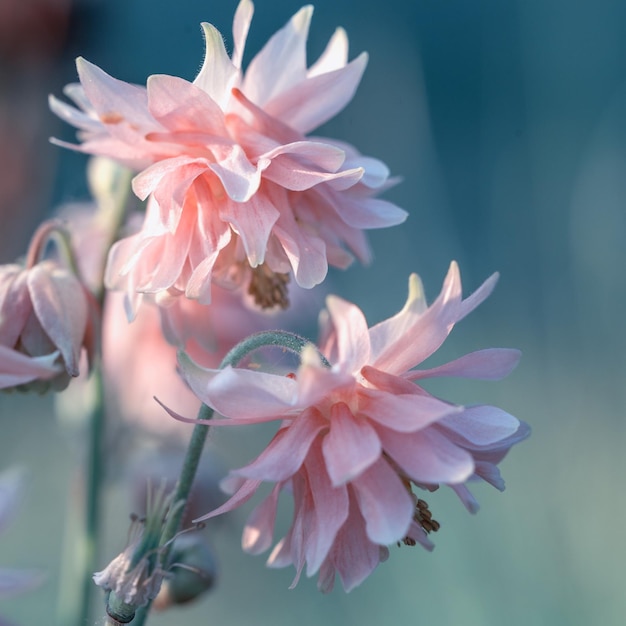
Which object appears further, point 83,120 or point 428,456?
point 83,120

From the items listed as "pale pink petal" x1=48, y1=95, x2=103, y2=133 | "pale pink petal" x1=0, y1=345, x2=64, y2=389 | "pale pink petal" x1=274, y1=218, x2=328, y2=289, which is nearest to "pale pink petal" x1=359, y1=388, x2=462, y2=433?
"pale pink petal" x1=274, y1=218, x2=328, y2=289

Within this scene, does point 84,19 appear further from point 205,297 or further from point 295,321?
point 205,297

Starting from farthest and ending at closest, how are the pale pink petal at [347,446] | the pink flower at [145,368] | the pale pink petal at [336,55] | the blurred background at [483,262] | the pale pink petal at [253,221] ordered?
the blurred background at [483,262] → the pink flower at [145,368] → the pale pink petal at [336,55] → the pale pink petal at [253,221] → the pale pink petal at [347,446]

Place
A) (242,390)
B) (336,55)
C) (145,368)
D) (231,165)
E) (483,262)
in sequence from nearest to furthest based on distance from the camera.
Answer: (242,390), (231,165), (336,55), (145,368), (483,262)

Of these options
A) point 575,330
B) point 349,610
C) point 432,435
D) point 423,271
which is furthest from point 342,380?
point 575,330

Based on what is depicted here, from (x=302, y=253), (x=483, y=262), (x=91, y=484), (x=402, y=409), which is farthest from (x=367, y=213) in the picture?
(x=483, y=262)

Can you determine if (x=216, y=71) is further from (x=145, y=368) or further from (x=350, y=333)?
(x=145, y=368)

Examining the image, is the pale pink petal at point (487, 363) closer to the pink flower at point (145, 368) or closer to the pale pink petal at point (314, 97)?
the pale pink petal at point (314, 97)

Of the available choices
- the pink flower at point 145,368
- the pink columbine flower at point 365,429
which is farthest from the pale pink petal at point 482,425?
the pink flower at point 145,368
